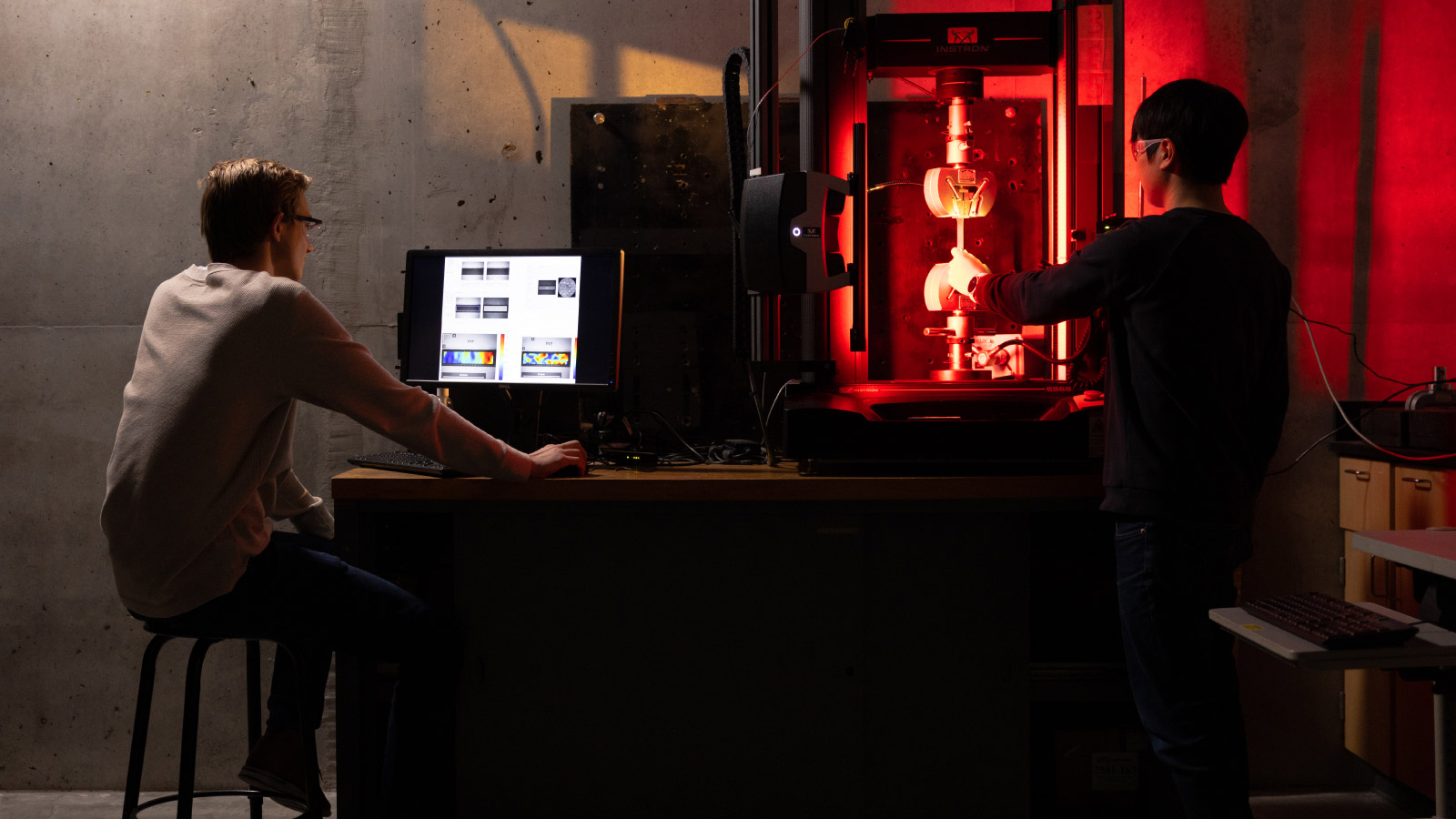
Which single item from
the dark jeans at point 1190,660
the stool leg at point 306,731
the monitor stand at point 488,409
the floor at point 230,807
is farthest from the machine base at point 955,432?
the floor at point 230,807

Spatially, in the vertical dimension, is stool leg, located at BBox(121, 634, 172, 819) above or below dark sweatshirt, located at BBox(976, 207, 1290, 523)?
below

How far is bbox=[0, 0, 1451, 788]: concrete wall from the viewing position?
2340mm

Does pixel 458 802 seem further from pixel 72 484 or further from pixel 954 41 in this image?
pixel 954 41

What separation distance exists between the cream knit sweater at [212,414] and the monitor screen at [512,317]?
0.56m

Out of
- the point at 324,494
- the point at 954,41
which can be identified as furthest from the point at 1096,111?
the point at 324,494

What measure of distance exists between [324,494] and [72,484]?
675 millimetres

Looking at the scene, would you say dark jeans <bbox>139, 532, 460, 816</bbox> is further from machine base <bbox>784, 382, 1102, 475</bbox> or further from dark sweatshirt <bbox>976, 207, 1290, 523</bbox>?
dark sweatshirt <bbox>976, 207, 1290, 523</bbox>

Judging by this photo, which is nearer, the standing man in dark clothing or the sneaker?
the standing man in dark clothing

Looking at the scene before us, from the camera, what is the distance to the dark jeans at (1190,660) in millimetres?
1431

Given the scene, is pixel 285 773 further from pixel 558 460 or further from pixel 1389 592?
pixel 1389 592

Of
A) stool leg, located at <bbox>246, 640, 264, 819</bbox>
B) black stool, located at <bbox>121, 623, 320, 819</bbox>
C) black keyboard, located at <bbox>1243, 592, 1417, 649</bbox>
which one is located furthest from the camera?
stool leg, located at <bbox>246, 640, 264, 819</bbox>

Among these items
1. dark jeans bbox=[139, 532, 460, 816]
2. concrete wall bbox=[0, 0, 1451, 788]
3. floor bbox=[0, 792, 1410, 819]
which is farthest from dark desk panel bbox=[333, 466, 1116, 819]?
concrete wall bbox=[0, 0, 1451, 788]

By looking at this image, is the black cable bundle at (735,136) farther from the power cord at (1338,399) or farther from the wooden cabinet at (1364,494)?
the wooden cabinet at (1364,494)

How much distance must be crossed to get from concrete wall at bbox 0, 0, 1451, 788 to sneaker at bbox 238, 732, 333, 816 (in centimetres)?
88
